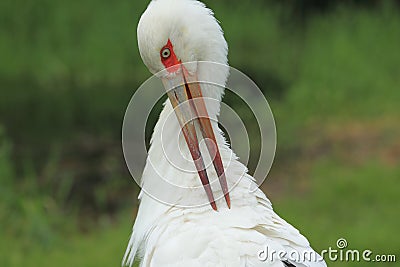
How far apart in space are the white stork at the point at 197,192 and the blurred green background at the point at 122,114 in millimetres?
2290

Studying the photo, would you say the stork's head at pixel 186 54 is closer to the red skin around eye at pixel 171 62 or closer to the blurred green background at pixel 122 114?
the red skin around eye at pixel 171 62

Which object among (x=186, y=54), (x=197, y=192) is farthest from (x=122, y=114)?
(x=197, y=192)

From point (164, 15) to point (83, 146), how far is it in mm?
5863

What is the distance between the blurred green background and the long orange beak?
7.54ft

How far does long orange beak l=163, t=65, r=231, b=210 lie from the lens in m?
3.86

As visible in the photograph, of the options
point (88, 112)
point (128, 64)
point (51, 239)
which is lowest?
point (51, 239)

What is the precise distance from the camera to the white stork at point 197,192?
11.5ft

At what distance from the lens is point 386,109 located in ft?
32.9

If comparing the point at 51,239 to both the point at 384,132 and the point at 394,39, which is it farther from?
the point at 394,39

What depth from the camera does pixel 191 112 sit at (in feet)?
12.9

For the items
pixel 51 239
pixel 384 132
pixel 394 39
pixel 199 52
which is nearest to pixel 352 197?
pixel 384 132

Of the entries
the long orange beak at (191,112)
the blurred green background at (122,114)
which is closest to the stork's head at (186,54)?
the long orange beak at (191,112)

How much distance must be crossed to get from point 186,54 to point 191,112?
0.26 metres

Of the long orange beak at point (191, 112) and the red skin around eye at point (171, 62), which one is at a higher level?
the red skin around eye at point (171, 62)
